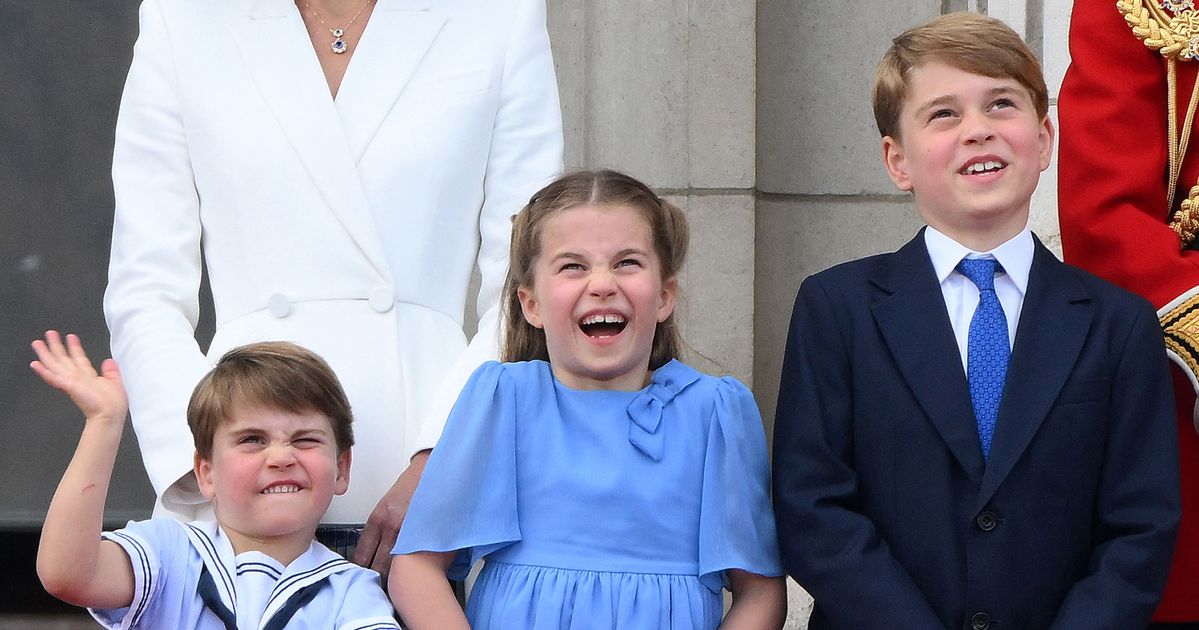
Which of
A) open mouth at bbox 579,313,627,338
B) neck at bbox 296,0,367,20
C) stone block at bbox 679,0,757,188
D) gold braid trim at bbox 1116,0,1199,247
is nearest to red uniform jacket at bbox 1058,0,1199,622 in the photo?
gold braid trim at bbox 1116,0,1199,247

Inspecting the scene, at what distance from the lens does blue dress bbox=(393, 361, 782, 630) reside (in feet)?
8.13

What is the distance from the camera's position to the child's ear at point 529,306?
8.73 ft

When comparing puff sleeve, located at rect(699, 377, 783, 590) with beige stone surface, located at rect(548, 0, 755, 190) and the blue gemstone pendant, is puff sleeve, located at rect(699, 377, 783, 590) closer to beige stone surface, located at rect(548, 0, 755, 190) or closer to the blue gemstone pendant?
the blue gemstone pendant

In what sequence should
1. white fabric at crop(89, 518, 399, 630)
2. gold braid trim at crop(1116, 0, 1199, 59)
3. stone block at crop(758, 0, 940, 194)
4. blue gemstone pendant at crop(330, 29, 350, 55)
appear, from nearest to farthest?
white fabric at crop(89, 518, 399, 630)
gold braid trim at crop(1116, 0, 1199, 59)
blue gemstone pendant at crop(330, 29, 350, 55)
stone block at crop(758, 0, 940, 194)

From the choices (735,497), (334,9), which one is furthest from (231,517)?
(334,9)

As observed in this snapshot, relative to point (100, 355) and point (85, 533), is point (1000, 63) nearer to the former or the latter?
point (85, 533)

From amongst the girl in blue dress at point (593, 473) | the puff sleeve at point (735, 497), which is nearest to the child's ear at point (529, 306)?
the girl in blue dress at point (593, 473)

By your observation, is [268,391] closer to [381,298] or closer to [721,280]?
[381,298]

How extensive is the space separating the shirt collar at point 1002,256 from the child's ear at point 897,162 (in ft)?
0.42

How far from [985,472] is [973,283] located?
317mm

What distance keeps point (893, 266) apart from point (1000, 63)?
359mm

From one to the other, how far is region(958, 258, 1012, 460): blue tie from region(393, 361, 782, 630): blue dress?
357 mm

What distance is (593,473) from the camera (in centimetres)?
253

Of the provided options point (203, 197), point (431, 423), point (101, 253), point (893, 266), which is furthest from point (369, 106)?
point (101, 253)
